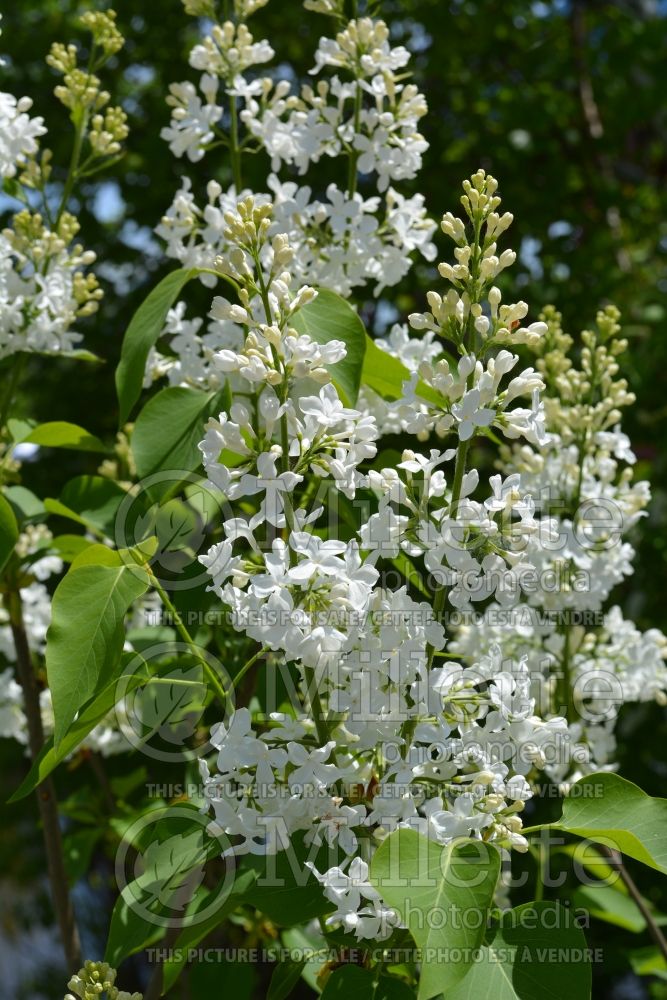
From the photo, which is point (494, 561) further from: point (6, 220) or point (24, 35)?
point (24, 35)

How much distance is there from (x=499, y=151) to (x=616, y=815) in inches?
117

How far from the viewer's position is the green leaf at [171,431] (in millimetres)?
1292

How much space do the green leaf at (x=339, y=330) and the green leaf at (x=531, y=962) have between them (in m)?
0.61

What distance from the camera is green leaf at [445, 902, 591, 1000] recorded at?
101 cm

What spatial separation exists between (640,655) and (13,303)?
3.94 feet

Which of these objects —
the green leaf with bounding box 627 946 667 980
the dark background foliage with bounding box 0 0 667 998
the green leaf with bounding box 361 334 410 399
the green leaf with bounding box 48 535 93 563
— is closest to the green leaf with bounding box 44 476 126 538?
the green leaf with bounding box 48 535 93 563

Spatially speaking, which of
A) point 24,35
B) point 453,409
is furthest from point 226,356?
point 24,35

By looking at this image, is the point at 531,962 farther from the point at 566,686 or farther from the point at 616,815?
the point at 566,686

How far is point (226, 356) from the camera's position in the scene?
43.6 inches

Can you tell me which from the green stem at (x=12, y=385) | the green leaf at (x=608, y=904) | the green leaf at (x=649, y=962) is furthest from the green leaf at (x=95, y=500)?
the green leaf at (x=649, y=962)

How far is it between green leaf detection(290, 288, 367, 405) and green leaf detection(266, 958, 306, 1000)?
27.8 inches

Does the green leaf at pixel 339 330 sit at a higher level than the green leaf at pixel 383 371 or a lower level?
higher

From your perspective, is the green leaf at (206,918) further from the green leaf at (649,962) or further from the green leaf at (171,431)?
the green leaf at (649,962)

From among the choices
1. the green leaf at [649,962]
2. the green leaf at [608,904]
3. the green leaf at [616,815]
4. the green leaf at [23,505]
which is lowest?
the green leaf at [649,962]
